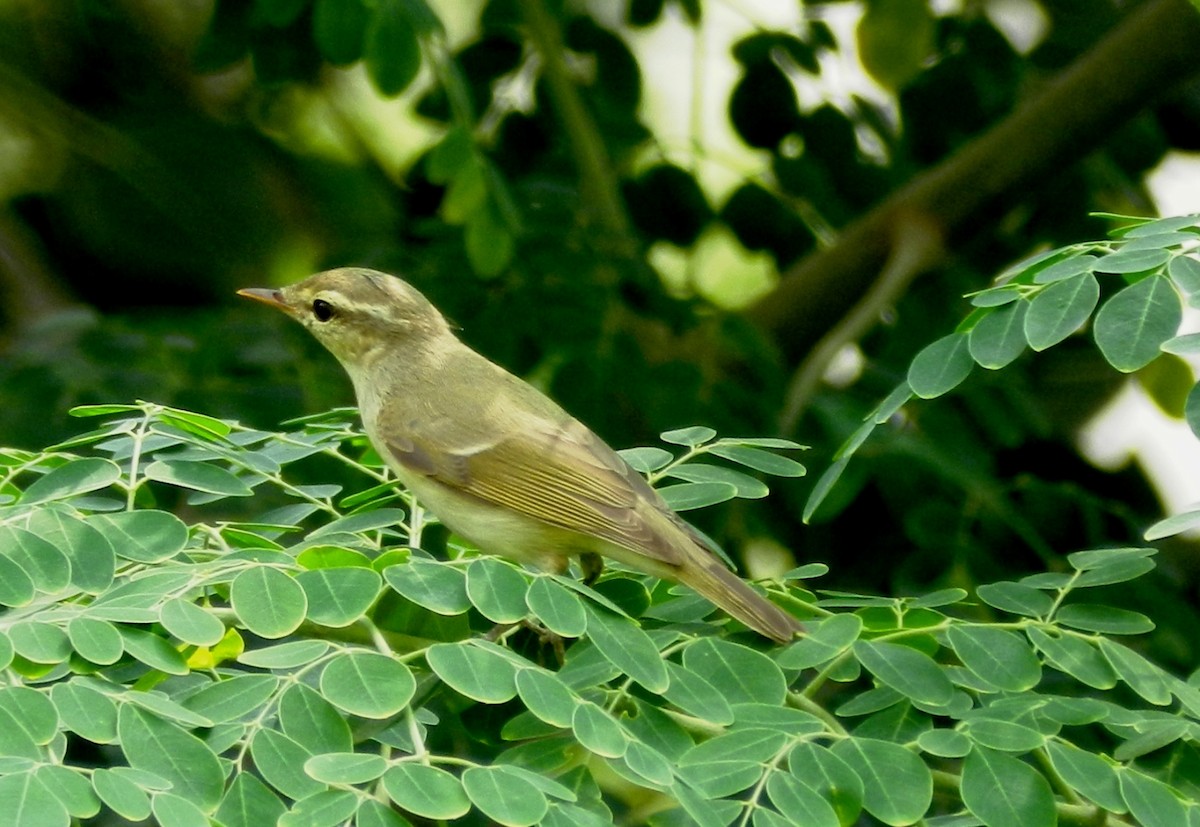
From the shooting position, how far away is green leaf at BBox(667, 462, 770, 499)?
9.54 feet

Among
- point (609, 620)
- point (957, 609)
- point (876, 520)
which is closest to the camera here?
point (609, 620)

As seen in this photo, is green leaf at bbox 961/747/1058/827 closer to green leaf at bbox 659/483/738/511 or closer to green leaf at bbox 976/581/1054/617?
green leaf at bbox 976/581/1054/617

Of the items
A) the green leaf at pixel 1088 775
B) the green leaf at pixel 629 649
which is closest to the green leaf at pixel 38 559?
the green leaf at pixel 629 649

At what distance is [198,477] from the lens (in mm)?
2719

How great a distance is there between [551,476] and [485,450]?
0.71 ft

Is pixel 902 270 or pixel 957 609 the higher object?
pixel 902 270

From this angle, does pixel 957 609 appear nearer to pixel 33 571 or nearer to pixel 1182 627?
pixel 1182 627

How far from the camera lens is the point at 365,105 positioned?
6605 millimetres

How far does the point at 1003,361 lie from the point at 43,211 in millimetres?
4281

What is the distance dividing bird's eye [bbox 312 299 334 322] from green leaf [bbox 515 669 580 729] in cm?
214

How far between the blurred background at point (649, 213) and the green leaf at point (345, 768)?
97.3 inches

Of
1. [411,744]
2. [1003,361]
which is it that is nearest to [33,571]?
[411,744]

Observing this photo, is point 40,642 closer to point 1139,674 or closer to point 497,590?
point 497,590

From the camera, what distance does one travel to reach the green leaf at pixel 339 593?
2.19 m
